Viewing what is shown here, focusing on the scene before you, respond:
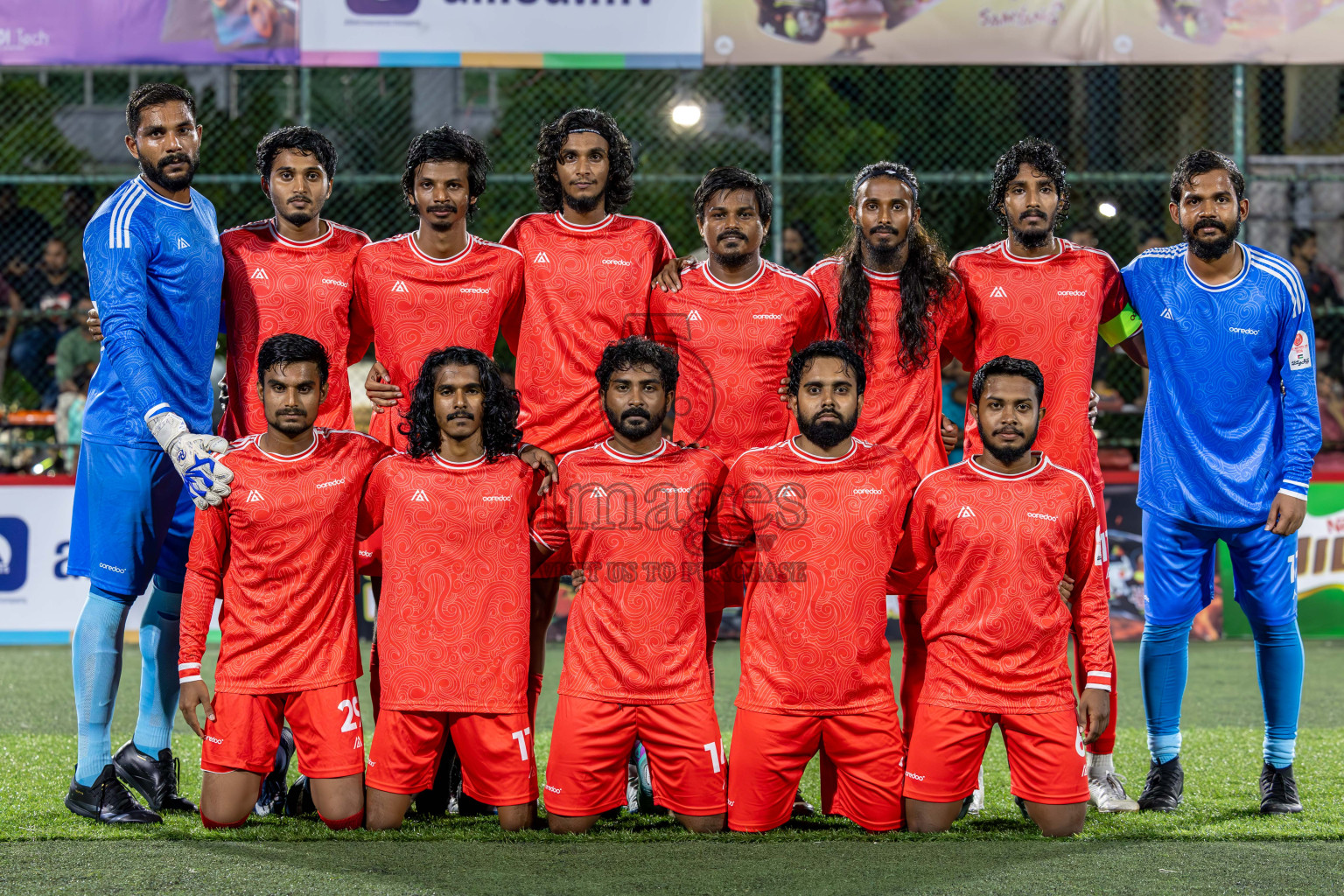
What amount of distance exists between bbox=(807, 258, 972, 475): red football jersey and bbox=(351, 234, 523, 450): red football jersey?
124 centimetres

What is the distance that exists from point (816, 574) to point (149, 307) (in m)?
2.43

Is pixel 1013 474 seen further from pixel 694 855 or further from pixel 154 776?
pixel 154 776

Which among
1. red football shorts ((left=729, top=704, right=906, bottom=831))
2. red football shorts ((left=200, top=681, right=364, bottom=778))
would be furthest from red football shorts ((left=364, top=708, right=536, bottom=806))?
red football shorts ((left=729, top=704, right=906, bottom=831))

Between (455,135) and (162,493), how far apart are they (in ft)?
5.30

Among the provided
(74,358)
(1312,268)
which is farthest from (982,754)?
(74,358)

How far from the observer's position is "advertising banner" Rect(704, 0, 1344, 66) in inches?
383

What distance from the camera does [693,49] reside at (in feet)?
31.8

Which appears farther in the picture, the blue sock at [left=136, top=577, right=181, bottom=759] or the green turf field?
the blue sock at [left=136, top=577, right=181, bottom=759]

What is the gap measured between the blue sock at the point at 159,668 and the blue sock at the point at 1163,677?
3471 mm

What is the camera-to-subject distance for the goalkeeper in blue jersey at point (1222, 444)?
486cm

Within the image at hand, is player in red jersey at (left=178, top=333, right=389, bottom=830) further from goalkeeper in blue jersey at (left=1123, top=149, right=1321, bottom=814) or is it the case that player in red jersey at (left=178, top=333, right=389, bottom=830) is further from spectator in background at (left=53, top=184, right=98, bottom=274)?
spectator in background at (left=53, top=184, right=98, bottom=274)

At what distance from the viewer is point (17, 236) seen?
1129 cm

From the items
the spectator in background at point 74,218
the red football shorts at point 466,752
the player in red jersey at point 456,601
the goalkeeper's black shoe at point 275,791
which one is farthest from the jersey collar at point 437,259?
the spectator in background at point 74,218

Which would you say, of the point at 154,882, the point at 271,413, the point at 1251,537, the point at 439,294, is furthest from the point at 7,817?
the point at 1251,537
